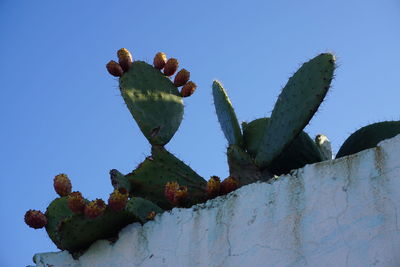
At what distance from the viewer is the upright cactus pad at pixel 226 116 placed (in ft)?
13.4

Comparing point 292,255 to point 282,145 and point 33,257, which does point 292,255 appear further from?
point 33,257

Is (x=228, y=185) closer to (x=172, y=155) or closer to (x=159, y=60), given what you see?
(x=172, y=155)

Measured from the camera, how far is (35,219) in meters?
3.78

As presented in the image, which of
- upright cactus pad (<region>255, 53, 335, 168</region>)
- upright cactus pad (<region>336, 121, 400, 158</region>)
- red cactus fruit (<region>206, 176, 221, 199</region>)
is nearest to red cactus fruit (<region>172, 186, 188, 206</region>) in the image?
red cactus fruit (<region>206, 176, 221, 199</region>)

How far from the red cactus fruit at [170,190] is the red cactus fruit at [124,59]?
0.83 metres

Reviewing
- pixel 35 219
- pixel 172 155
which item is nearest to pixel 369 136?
pixel 172 155

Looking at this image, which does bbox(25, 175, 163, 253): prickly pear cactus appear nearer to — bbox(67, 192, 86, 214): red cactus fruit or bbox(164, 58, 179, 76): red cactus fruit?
bbox(67, 192, 86, 214): red cactus fruit

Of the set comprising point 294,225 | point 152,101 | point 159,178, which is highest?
point 152,101

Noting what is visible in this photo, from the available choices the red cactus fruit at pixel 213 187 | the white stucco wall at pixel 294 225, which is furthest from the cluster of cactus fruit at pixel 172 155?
the white stucco wall at pixel 294 225

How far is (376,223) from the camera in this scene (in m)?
2.92

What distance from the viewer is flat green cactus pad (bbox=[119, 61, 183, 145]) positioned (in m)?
4.19

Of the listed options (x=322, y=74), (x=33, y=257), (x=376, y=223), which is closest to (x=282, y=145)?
(x=322, y=74)

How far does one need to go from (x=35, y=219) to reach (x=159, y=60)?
3.91ft

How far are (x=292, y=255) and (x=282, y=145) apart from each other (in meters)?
0.77
